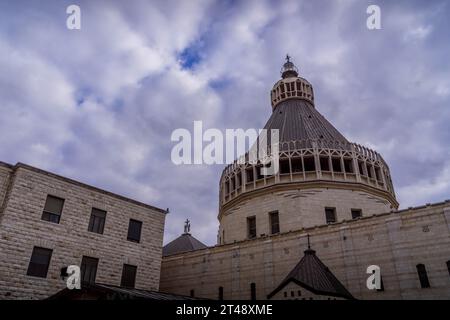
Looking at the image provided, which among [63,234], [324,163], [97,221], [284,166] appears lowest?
[63,234]

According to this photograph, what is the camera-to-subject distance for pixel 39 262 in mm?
22516

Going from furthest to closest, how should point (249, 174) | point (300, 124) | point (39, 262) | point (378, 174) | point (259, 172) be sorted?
point (300, 124) → point (249, 174) → point (259, 172) → point (378, 174) → point (39, 262)

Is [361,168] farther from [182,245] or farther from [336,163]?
[182,245]

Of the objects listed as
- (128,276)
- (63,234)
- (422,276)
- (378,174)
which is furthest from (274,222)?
(63,234)

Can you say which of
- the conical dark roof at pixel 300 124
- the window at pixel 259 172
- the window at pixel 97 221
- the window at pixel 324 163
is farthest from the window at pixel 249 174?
the window at pixel 97 221

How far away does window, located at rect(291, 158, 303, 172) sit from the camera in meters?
36.6

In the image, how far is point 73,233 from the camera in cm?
2445

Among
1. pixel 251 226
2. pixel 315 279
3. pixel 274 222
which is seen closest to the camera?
pixel 315 279

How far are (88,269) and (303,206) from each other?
19.2m

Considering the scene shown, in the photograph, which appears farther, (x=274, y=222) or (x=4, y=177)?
(x=274, y=222)

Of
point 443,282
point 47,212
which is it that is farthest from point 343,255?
point 47,212

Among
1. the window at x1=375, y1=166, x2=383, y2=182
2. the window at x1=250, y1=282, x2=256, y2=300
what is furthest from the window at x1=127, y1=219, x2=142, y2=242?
the window at x1=375, y1=166, x2=383, y2=182

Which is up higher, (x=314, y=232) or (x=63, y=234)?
(x=314, y=232)
